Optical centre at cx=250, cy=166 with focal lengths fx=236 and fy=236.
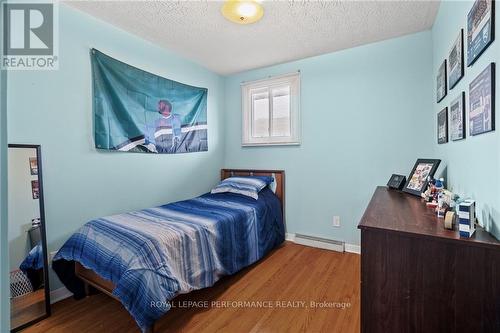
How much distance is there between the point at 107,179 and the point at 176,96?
1206mm

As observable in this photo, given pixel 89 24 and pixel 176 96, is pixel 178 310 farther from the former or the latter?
pixel 89 24

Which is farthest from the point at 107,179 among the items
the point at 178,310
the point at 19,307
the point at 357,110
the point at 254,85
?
the point at 357,110

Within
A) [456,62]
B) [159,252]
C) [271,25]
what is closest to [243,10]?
[271,25]

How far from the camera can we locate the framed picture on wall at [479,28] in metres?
0.93

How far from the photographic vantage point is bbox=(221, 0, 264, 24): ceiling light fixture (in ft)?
5.86

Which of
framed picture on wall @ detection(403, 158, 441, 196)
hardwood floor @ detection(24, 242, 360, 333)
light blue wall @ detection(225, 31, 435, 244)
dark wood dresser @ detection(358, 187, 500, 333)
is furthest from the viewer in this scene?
light blue wall @ detection(225, 31, 435, 244)

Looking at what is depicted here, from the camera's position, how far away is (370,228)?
1.02m

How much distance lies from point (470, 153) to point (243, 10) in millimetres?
1770

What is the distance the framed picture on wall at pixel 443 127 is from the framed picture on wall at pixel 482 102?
0.63 m

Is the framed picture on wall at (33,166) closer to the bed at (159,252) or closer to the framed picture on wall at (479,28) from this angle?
the bed at (159,252)

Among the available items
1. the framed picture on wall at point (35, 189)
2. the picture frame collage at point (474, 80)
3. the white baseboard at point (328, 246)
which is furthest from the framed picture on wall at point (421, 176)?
the framed picture on wall at point (35, 189)

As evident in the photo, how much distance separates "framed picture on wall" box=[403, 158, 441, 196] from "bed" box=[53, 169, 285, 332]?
1390mm

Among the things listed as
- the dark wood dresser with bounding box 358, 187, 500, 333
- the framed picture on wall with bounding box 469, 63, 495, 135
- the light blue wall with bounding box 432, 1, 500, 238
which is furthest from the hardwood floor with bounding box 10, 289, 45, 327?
the framed picture on wall with bounding box 469, 63, 495, 135

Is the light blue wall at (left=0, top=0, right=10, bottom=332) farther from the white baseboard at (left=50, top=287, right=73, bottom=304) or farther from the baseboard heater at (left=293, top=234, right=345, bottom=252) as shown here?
the baseboard heater at (left=293, top=234, right=345, bottom=252)
